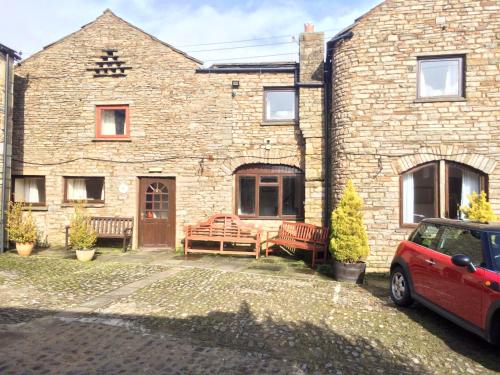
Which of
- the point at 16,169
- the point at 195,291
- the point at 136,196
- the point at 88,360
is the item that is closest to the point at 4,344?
the point at 88,360

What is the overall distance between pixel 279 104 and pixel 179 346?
27.1ft

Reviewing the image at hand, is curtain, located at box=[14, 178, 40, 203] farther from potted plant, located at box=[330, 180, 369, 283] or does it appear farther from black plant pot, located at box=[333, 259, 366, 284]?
black plant pot, located at box=[333, 259, 366, 284]

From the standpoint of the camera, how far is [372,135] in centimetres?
848

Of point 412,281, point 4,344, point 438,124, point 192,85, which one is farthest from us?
point 192,85

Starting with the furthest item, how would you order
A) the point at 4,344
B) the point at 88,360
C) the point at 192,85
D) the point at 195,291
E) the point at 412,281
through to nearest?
the point at 192,85, the point at 195,291, the point at 412,281, the point at 4,344, the point at 88,360

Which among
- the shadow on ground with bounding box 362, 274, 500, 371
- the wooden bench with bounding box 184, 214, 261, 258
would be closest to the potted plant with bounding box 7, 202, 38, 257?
the wooden bench with bounding box 184, 214, 261, 258

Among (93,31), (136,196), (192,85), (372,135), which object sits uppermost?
(93,31)

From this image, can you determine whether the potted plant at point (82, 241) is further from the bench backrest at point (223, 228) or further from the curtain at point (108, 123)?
the curtain at point (108, 123)

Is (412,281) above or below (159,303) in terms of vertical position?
above

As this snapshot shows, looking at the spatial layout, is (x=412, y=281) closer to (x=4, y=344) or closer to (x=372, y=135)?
(x=372, y=135)

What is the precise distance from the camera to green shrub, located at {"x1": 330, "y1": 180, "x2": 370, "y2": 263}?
7441mm

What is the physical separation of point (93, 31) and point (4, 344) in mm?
10315

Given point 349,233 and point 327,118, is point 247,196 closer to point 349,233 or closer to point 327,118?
point 327,118

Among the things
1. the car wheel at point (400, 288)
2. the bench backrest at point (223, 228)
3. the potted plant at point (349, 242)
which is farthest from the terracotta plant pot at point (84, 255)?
the car wheel at point (400, 288)
